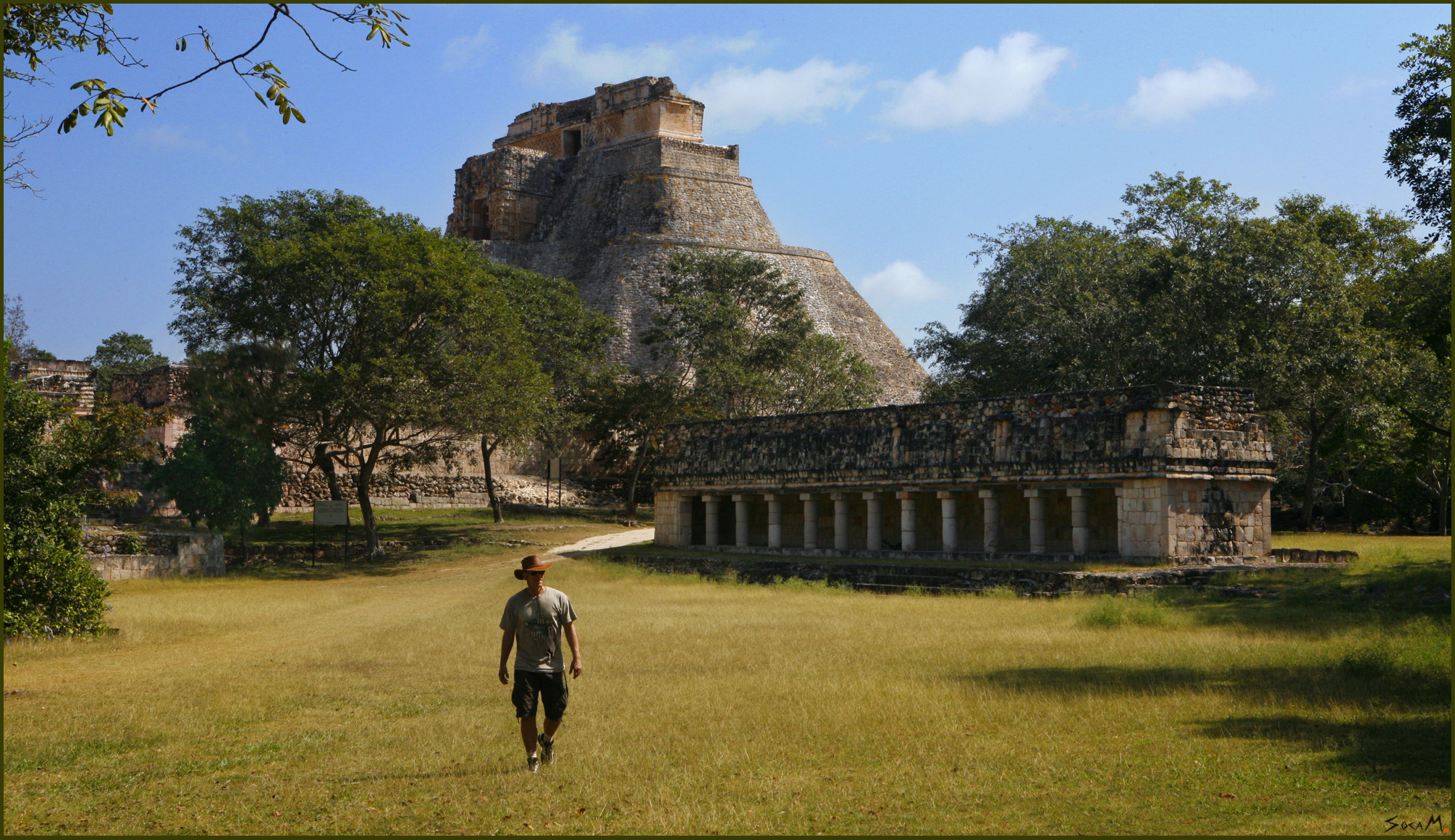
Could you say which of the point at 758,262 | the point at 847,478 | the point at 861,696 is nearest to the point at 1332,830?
the point at 861,696

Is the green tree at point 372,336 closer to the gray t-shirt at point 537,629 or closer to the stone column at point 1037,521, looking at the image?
the stone column at point 1037,521

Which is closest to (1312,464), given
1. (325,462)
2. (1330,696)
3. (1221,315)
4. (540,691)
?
(1221,315)

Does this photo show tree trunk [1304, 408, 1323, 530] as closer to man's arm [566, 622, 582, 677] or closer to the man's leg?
man's arm [566, 622, 582, 677]

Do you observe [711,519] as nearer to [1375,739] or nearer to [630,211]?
[1375,739]

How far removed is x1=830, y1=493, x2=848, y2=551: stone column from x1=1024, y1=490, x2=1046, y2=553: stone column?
5.24 m

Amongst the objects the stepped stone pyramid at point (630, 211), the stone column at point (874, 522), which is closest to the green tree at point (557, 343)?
the stepped stone pyramid at point (630, 211)

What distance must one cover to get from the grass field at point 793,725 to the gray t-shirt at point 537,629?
2.32ft

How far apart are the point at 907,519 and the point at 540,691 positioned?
62.2 ft

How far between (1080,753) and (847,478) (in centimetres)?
1903

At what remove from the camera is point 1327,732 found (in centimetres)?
905

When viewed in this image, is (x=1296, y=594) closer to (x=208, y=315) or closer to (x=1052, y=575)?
(x=1052, y=575)

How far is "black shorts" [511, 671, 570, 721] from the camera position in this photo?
8.45 metres

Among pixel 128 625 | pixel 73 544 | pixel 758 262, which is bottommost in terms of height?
pixel 128 625

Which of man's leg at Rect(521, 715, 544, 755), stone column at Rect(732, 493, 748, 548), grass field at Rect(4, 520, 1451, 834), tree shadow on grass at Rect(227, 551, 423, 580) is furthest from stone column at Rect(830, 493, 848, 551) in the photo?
man's leg at Rect(521, 715, 544, 755)
